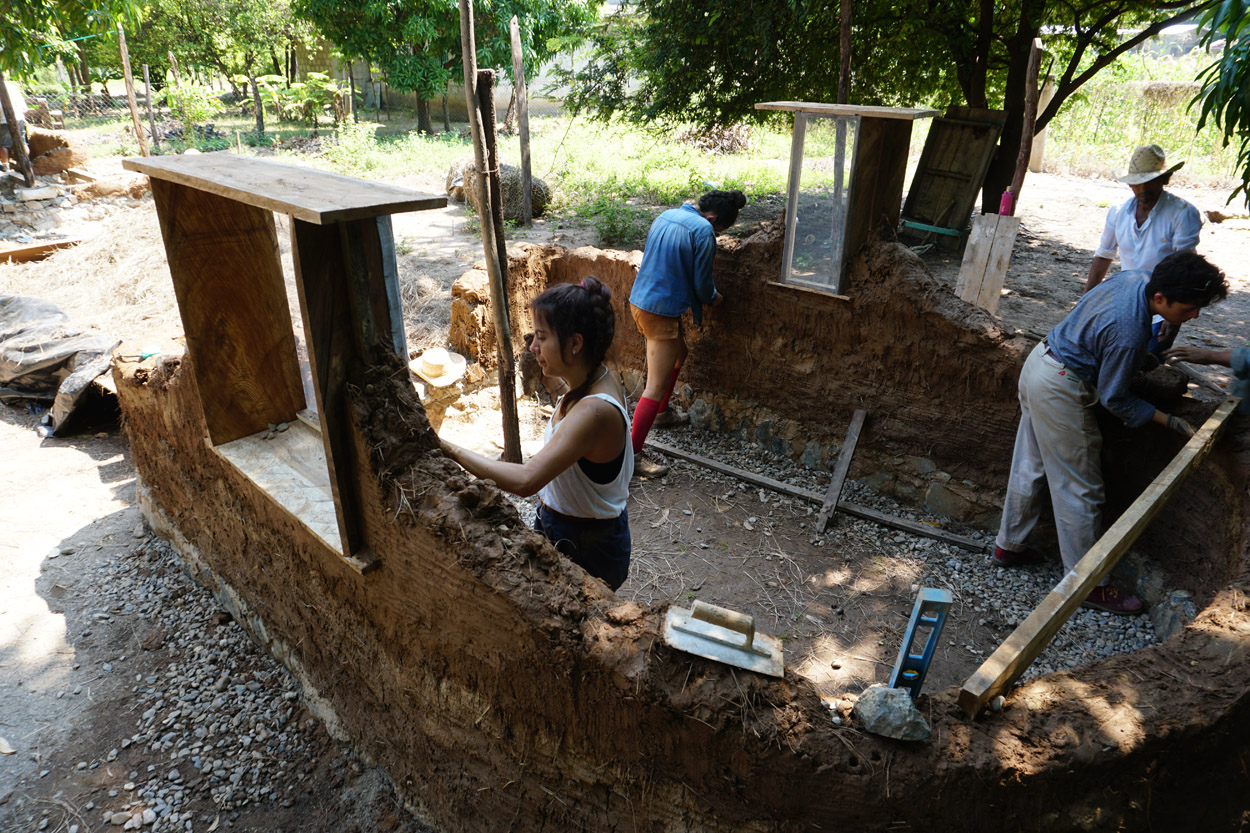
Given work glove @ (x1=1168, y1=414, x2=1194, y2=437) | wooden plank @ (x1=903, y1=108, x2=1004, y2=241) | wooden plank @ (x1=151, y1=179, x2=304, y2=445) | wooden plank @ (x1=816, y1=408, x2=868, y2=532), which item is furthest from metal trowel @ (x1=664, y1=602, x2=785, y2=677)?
wooden plank @ (x1=903, y1=108, x2=1004, y2=241)

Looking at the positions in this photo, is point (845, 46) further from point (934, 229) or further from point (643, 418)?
point (643, 418)

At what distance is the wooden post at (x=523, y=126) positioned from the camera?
30.7 feet

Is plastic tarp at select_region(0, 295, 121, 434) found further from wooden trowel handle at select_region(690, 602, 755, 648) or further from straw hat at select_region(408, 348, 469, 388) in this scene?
wooden trowel handle at select_region(690, 602, 755, 648)

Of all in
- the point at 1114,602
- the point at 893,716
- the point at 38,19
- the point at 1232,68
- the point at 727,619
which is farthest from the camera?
the point at 38,19

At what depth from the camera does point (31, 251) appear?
1022cm

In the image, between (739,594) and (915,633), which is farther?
(739,594)

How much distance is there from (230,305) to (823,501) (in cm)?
387

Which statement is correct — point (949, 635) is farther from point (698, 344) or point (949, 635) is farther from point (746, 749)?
point (698, 344)

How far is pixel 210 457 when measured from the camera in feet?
12.1

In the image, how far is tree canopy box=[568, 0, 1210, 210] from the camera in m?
8.97

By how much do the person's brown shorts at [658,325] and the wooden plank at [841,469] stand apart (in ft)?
4.80

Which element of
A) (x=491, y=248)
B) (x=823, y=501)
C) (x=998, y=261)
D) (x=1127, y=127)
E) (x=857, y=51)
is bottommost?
(x=823, y=501)

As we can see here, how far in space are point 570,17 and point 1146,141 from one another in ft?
43.1

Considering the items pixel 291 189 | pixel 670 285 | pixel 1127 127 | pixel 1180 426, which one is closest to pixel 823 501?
pixel 670 285
